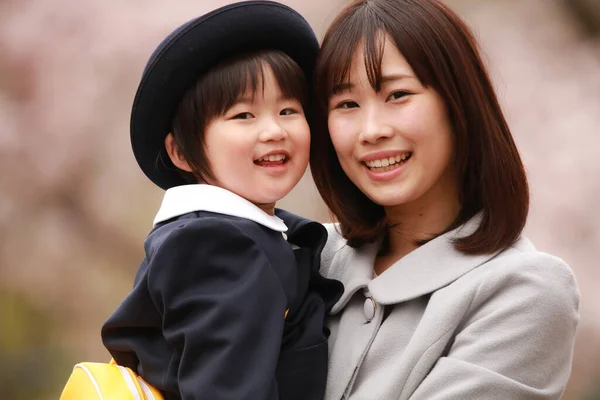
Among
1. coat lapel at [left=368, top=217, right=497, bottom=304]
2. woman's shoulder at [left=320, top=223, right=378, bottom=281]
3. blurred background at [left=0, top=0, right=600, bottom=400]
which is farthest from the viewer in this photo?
blurred background at [left=0, top=0, right=600, bottom=400]

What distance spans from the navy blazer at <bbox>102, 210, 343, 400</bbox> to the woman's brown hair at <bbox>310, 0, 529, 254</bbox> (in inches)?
14.5

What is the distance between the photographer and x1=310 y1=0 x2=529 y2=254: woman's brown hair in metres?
1.71

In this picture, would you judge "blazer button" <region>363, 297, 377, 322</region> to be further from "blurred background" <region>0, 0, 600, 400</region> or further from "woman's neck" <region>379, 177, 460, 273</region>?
"blurred background" <region>0, 0, 600, 400</region>

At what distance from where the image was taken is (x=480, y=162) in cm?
180

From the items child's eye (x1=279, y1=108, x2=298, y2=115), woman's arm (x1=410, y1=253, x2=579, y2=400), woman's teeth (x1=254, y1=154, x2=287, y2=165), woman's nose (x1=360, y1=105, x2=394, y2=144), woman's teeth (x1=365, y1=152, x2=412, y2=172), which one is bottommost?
woman's arm (x1=410, y1=253, x2=579, y2=400)

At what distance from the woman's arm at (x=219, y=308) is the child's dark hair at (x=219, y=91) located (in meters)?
0.24

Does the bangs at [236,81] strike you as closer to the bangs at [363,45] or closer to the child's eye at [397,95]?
the bangs at [363,45]

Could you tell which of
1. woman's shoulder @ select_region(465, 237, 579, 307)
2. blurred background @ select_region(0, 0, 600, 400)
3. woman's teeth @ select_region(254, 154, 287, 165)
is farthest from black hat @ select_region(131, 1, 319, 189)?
blurred background @ select_region(0, 0, 600, 400)

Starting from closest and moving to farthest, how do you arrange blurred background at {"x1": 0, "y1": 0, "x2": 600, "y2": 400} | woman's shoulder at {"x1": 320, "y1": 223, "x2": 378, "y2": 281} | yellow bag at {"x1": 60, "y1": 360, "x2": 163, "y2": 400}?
yellow bag at {"x1": 60, "y1": 360, "x2": 163, "y2": 400} < woman's shoulder at {"x1": 320, "y1": 223, "x2": 378, "y2": 281} < blurred background at {"x1": 0, "y1": 0, "x2": 600, "y2": 400}

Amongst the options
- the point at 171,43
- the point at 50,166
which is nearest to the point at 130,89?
the point at 50,166

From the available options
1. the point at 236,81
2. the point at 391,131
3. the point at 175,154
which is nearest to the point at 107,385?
the point at 175,154

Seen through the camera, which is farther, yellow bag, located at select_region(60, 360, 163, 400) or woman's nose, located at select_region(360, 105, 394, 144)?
woman's nose, located at select_region(360, 105, 394, 144)

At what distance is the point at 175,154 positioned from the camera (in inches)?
71.3

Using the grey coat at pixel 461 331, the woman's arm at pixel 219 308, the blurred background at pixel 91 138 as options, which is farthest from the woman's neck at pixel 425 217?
the blurred background at pixel 91 138
